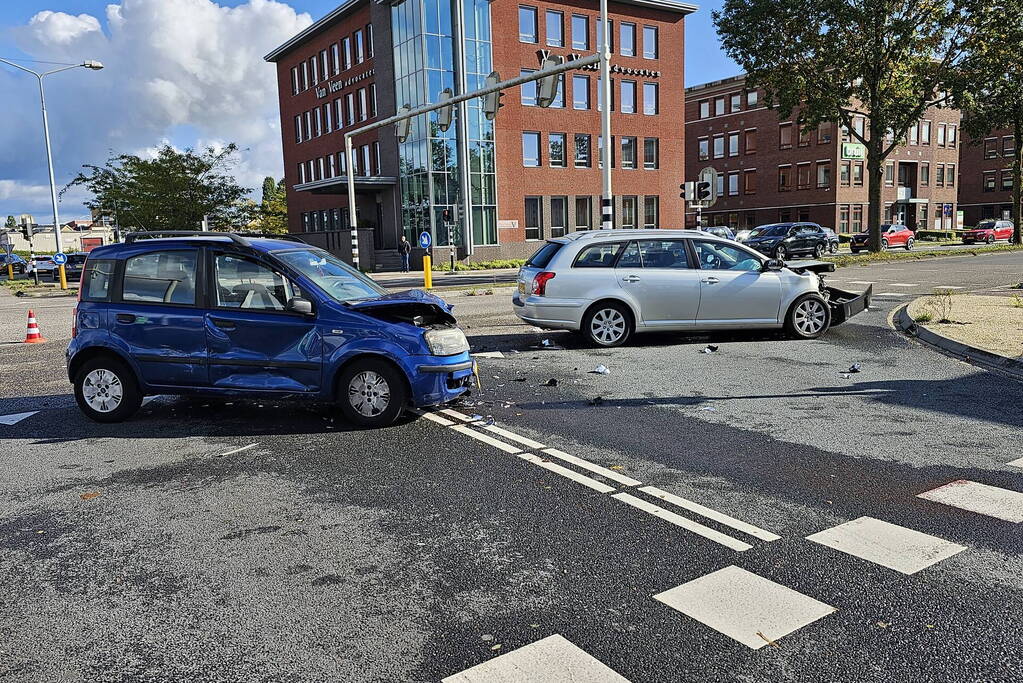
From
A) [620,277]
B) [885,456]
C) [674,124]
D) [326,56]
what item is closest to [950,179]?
[674,124]

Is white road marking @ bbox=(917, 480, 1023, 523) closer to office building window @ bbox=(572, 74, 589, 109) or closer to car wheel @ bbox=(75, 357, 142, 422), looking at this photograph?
car wheel @ bbox=(75, 357, 142, 422)

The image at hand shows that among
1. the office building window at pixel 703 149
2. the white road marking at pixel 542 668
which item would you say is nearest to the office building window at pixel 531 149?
the office building window at pixel 703 149

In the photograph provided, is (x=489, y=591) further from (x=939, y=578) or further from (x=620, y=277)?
(x=620, y=277)

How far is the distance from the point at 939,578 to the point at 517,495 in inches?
96.5

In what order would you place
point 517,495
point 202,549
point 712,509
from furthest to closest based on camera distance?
point 517,495
point 712,509
point 202,549

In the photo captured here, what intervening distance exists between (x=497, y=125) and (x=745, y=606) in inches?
1689

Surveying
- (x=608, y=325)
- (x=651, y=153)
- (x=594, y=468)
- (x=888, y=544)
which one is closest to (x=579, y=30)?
(x=651, y=153)

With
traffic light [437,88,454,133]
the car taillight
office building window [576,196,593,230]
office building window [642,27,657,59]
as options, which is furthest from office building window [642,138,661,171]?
the car taillight

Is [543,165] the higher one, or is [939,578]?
[543,165]

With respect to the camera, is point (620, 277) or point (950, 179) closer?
point (620, 277)

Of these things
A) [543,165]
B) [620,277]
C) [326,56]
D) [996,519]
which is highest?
[326,56]

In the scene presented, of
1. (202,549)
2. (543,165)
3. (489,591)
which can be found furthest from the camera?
(543,165)

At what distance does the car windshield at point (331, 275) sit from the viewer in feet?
24.6

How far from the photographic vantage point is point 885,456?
20.0 feet
